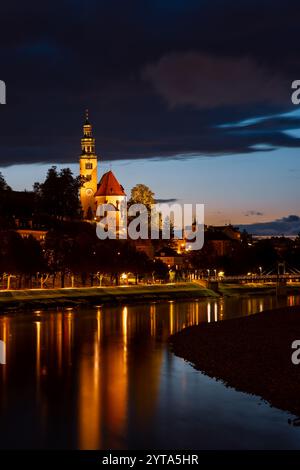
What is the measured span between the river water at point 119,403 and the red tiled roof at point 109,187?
114 meters

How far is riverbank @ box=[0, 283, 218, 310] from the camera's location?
75438mm

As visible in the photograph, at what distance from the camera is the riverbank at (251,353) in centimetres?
2872

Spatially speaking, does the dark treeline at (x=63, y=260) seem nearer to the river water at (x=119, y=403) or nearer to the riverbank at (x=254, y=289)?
A: the riverbank at (x=254, y=289)

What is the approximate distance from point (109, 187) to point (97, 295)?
75.5 m

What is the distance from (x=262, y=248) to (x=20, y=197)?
51.3 m

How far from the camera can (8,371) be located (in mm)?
34562

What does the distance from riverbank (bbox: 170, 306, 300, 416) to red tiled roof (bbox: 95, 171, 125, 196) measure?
106 meters

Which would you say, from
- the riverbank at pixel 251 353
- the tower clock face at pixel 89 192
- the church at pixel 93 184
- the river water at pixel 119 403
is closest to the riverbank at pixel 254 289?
the church at pixel 93 184

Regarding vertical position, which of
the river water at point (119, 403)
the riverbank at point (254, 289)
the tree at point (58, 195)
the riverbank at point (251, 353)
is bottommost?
the riverbank at point (254, 289)

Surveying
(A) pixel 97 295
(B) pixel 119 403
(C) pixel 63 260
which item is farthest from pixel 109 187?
(B) pixel 119 403

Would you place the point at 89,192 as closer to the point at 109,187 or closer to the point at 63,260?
the point at 109,187

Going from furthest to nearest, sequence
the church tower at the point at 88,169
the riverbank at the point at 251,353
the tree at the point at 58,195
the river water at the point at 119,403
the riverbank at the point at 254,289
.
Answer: the church tower at the point at 88,169
the tree at the point at 58,195
the riverbank at the point at 254,289
the riverbank at the point at 251,353
the river water at the point at 119,403

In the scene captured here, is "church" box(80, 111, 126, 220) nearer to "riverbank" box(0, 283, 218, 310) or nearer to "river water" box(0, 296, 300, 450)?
"riverbank" box(0, 283, 218, 310)
